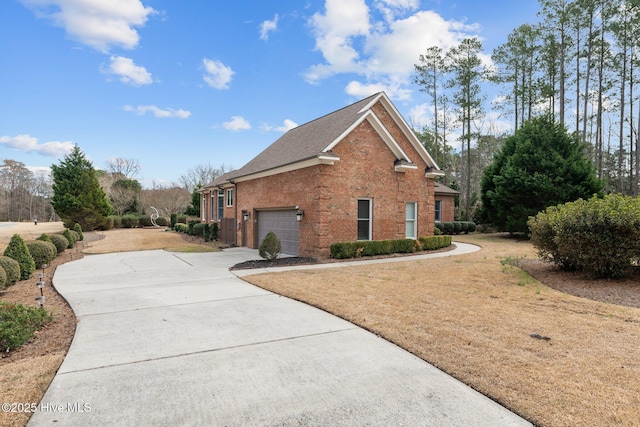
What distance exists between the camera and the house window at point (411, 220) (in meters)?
16.0

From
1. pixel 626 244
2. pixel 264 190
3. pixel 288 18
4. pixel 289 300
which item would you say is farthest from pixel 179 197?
pixel 626 244

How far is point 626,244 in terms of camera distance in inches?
306

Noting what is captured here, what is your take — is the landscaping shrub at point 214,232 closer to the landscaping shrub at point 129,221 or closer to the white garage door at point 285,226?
the white garage door at point 285,226

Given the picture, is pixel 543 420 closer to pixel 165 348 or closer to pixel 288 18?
pixel 165 348

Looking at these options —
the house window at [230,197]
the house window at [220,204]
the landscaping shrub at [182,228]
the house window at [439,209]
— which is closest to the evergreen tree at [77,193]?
the landscaping shrub at [182,228]

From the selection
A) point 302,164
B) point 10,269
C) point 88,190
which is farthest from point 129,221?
point 10,269

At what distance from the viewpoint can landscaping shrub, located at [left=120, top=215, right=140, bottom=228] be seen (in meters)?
35.9

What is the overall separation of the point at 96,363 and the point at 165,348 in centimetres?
75

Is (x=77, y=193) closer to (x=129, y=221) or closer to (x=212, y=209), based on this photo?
(x=129, y=221)

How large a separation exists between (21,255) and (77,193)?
23698mm

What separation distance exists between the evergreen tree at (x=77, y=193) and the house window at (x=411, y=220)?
28.1 meters

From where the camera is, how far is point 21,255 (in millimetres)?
9672

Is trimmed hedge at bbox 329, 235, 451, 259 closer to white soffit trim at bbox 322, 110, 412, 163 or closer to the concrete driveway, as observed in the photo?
white soffit trim at bbox 322, 110, 412, 163

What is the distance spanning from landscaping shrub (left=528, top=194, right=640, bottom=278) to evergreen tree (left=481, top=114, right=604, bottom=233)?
492 inches
